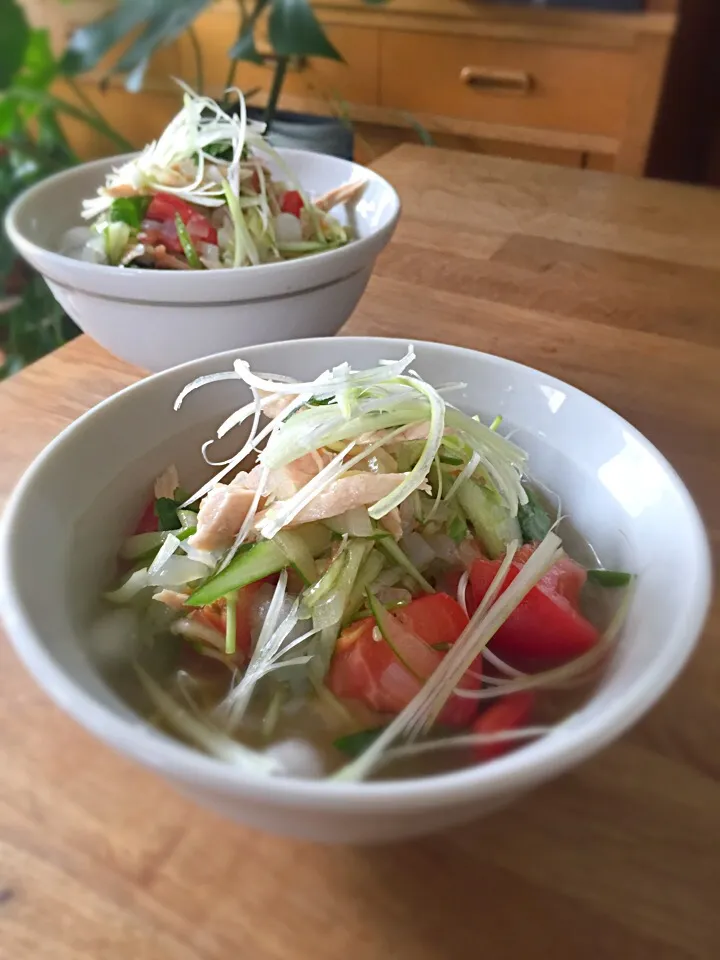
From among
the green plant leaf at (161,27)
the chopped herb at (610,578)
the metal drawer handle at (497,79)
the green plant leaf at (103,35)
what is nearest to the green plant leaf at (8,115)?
the green plant leaf at (103,35)

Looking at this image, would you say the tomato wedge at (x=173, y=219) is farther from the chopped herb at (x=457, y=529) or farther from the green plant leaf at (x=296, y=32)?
the green plant leaf at (x=296, y=32)

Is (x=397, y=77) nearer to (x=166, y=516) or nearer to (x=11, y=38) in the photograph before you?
(x=11, y=38)

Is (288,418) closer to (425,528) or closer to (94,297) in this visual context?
(425,528)

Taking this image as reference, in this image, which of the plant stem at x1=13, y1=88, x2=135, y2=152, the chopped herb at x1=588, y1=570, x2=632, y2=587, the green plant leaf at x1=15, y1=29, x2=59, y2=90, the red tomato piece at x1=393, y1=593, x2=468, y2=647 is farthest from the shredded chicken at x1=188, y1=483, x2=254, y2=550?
the green plant leaf at x1=15, y1=29, x2=59, y2=90

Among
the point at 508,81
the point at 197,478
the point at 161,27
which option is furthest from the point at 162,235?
the point at 508,81

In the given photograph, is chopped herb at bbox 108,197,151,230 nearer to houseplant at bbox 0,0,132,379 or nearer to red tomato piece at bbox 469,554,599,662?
red tomato piece at bbox 469,554,599,662

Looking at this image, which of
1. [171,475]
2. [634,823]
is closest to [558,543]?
[634,823]
